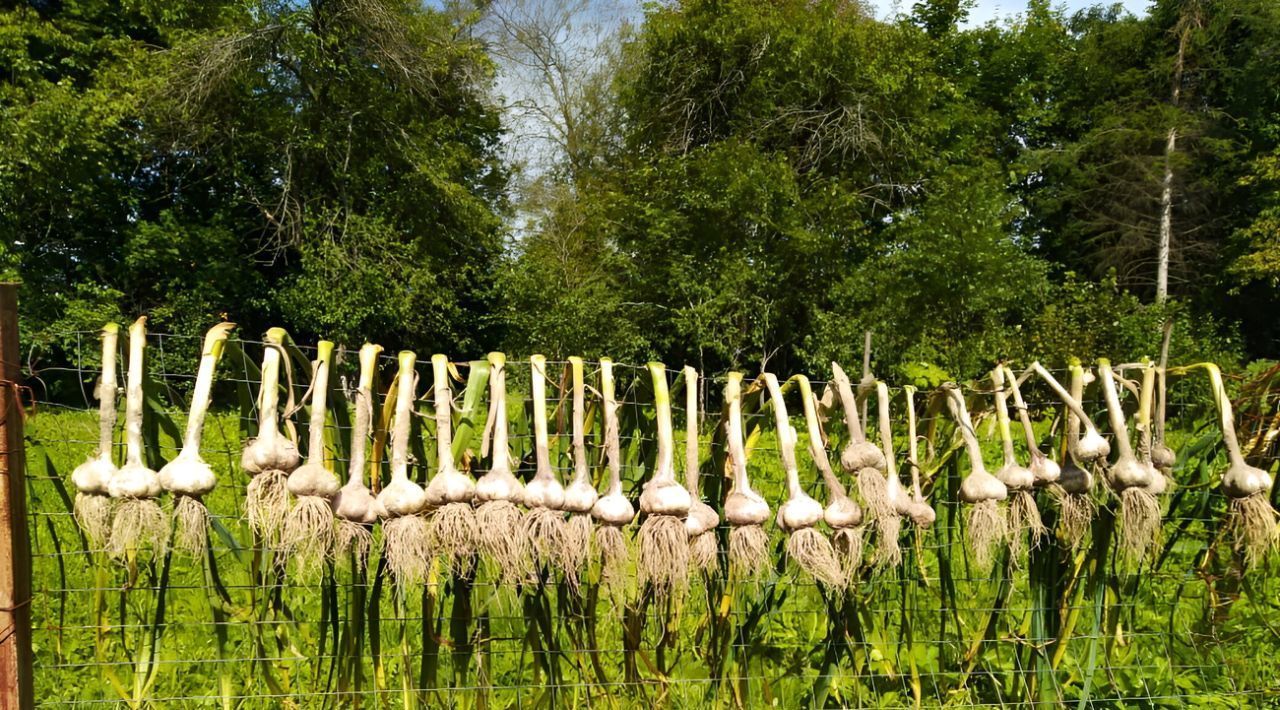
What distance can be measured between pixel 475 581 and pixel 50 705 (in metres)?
1.45

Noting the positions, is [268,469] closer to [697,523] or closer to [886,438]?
[697,523]

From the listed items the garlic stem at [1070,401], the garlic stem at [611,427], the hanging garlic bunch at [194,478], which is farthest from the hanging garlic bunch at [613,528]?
the garlic stem at [1070,401]

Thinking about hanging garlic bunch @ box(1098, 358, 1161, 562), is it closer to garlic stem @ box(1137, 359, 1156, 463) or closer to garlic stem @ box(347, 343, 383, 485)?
garlic stem @ box(1137, 359, 1156, 463)

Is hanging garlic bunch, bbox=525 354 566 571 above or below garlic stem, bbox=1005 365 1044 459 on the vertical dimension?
below

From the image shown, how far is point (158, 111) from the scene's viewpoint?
1163 centimetres

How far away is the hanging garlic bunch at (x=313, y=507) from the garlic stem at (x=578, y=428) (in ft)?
1.44

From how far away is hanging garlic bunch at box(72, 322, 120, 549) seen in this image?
139cm

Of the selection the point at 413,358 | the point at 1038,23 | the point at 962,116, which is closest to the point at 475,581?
the point at 413,358

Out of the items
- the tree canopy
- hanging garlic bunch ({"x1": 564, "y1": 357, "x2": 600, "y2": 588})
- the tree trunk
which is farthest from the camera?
the tree trunk

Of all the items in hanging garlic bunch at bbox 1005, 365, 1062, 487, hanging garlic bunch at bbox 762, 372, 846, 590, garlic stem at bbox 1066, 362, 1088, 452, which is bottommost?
hanging garlic bunch at bbox 762, 372, 846, 590

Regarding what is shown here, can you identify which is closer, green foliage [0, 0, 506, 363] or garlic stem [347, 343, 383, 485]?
garlic stem [347, 343, 383, 485]

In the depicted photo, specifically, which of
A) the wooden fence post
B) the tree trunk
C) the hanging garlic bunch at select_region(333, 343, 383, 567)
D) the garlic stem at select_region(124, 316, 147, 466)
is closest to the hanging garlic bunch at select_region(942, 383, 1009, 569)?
the hanging garlic bunch at select_region(333, 343, 383, 567)

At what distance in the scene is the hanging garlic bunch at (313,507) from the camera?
4.57 ft

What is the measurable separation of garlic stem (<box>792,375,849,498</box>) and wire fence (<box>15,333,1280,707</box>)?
0.67ft
